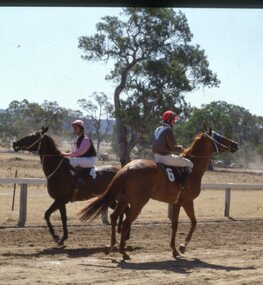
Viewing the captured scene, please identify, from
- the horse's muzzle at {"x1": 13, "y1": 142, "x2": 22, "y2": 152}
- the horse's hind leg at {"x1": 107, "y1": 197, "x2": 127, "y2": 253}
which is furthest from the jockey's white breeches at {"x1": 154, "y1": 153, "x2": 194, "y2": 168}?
the horse's muzzle at {"x1": 13, "y1": 142, "x2": 22, "y2": 152}

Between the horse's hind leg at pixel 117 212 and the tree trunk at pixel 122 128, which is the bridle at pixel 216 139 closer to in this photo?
the horse's hind leg at pixel 117 212

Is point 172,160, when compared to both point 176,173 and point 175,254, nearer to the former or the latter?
point 176,173

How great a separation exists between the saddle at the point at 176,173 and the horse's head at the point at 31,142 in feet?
9.56

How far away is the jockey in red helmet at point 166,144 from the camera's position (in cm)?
1102


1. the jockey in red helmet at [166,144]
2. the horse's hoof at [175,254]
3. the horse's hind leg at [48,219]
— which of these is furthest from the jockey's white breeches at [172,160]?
the horse's hind leg at [48,219]

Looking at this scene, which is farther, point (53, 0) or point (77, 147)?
point (77, 147)

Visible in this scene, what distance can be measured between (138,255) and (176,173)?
1723mm

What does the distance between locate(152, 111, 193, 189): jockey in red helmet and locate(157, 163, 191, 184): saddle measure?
0.26 feet

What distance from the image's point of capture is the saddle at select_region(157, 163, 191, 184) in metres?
11.1

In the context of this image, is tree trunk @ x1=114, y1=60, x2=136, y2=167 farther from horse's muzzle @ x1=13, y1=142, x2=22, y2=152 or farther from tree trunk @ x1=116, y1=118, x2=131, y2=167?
horse's muzzle @ x1=13, y1=142, x2=22, y2=152

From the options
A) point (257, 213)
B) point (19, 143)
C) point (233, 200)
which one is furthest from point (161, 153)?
point (233, 200)

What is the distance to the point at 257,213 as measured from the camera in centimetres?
2109

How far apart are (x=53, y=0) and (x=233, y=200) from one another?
20460 mm

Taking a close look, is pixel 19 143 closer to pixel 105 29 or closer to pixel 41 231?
pixel 41 231
